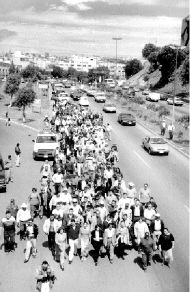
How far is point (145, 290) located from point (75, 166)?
984 cm

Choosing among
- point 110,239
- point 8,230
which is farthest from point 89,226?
point 8,230

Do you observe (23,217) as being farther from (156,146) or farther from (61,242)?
(156,146)

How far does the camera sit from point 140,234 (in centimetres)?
1249

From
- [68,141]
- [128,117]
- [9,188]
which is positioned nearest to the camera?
[9,188]

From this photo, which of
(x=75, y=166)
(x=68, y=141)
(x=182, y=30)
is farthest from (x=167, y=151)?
(x=182, y=30)

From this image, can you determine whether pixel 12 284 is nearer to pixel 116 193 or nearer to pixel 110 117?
pixel 116 193

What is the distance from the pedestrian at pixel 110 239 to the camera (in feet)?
40.1

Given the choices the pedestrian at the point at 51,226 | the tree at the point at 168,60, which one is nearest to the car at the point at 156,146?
the pedestrian at the point at 51,226

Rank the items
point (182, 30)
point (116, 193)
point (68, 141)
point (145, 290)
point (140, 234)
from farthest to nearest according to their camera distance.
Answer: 1. point (68, 141)
2. point (116, 193)
3. point (140, 234)
4. point (145, 290)
5. point (182, 30)

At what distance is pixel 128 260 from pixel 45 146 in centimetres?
1502

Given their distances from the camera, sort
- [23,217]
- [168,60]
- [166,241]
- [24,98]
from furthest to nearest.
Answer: [168,60] → [24,98] → [23,217] → [166,241]

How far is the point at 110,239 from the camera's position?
12.3 metres

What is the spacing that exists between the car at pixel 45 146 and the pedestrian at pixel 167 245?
14844mm

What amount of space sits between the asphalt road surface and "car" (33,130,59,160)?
2.07 feet
